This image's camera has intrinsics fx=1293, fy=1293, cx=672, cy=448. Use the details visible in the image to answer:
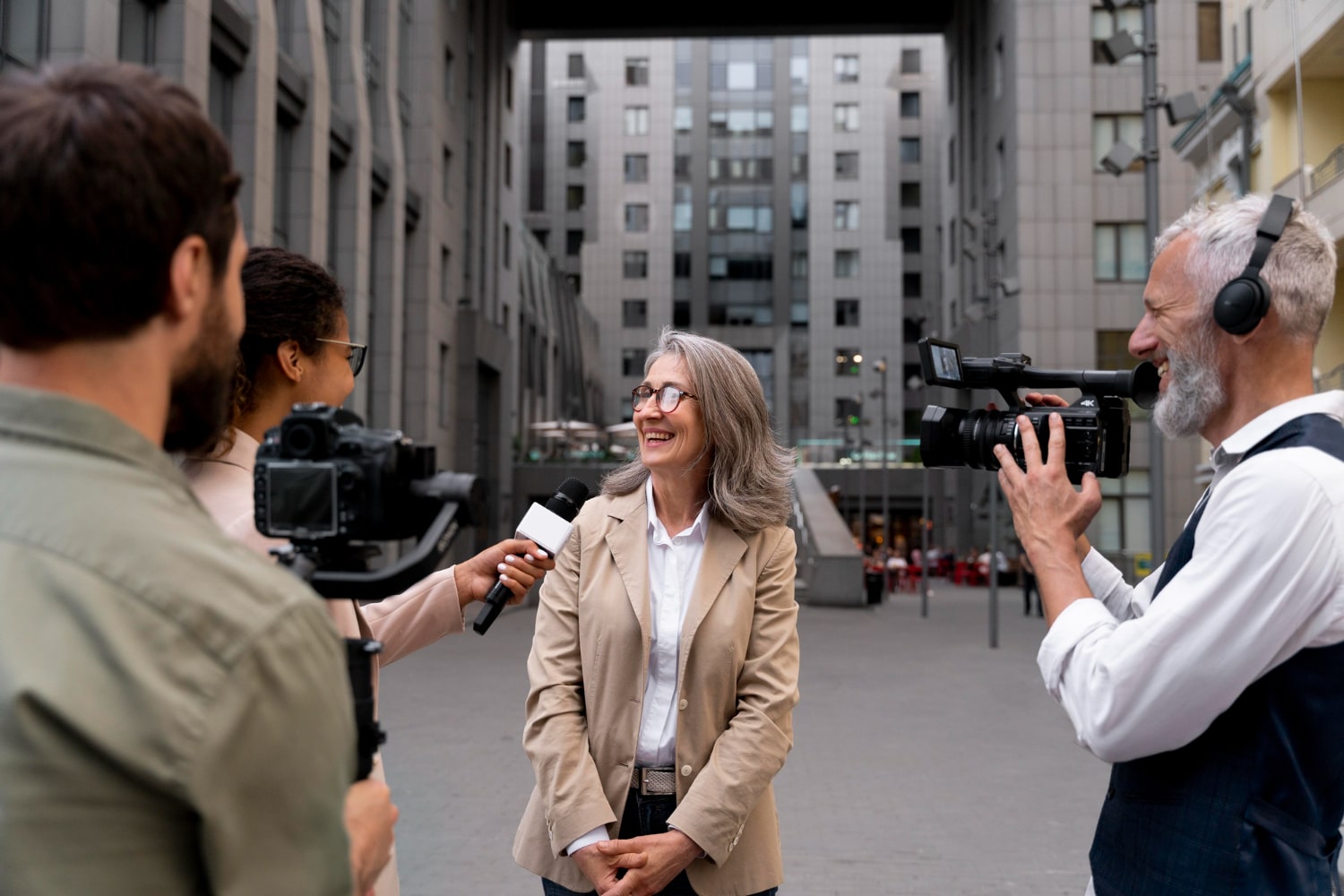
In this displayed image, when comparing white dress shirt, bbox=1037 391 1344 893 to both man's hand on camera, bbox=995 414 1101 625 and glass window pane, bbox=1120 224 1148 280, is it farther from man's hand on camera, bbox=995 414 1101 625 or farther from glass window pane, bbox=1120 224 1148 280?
glass window pane, bbox=1120 224 1148 280

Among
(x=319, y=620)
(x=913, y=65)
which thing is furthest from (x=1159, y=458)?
(x=913, y=65)

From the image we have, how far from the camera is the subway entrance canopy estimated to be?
1987 inches

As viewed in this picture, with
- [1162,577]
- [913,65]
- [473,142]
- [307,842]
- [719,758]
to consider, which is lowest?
[719,758]

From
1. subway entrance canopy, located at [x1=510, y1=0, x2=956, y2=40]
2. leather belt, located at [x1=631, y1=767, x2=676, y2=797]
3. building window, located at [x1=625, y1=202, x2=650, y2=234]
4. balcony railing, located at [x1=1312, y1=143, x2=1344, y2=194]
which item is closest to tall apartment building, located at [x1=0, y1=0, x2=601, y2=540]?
subway entrance canopy, located at [x1=510, y1=0, x2=956, y2=40]

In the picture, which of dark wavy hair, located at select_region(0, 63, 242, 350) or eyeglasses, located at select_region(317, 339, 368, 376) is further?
eyeglasses, located at select_region(317, 339, 368, 376)

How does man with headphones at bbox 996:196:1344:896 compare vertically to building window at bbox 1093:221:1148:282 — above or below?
below

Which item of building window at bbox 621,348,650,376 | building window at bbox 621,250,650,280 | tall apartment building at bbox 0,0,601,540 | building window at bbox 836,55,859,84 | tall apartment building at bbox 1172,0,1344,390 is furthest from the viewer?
building window at bbox 621,250,650,280

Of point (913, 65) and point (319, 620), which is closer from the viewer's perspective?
point (319, 620)

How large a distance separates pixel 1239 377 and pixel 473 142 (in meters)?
43.6

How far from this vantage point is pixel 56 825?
126 centimetres

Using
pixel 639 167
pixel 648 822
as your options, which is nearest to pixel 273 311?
pixel 648 822

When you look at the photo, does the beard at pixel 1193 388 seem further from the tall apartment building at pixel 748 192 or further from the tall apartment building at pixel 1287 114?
the tall apartment building at pixel 748 192

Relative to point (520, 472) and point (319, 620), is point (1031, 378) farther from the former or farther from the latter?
point (520, 472)

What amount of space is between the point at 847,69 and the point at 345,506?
90404 mm
